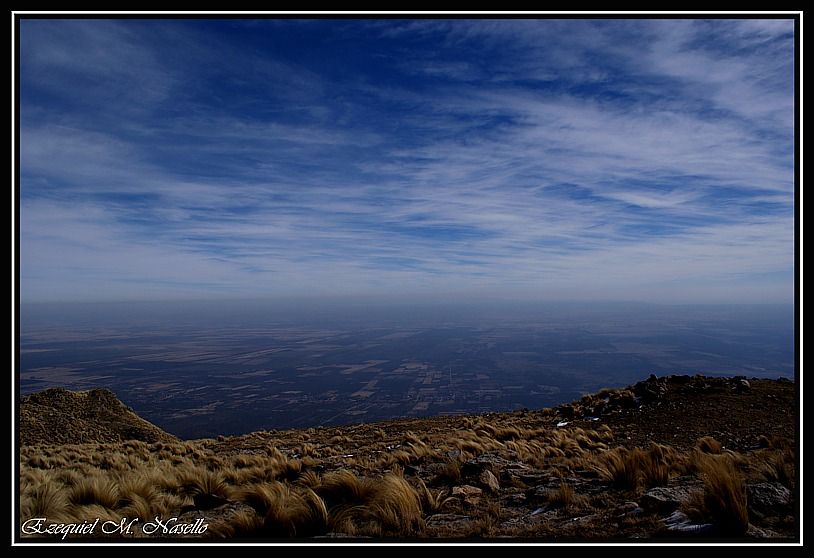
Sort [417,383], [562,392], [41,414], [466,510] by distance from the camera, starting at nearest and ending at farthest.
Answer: [466,510], [41,414], [562,392], [417,383]

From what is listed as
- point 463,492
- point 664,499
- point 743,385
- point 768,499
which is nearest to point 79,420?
point 463,492

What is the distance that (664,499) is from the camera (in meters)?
4.79

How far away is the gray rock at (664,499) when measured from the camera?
465 cm

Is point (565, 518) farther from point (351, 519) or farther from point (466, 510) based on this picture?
point (351, 519)

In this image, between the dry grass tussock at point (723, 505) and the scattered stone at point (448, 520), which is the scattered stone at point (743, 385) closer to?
the dry grass tussock at point (723, 505)

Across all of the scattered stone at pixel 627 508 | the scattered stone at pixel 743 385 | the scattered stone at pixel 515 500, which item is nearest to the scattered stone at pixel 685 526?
the scattered stone at pixel 627 508

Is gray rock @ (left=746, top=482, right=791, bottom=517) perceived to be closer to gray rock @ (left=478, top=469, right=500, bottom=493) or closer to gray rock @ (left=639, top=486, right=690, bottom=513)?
gray rock @ (left=639, top=486, right=690, bottom=513)

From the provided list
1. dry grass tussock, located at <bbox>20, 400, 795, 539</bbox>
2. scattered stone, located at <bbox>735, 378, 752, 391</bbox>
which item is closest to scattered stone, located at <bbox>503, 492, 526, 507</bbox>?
dry grass tussock, located at <bbox>20, 400, 795, 539</bbox>

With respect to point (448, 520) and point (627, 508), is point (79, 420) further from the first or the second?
point (627, 508)

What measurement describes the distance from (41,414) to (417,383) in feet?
317

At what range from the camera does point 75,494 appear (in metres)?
5.69
